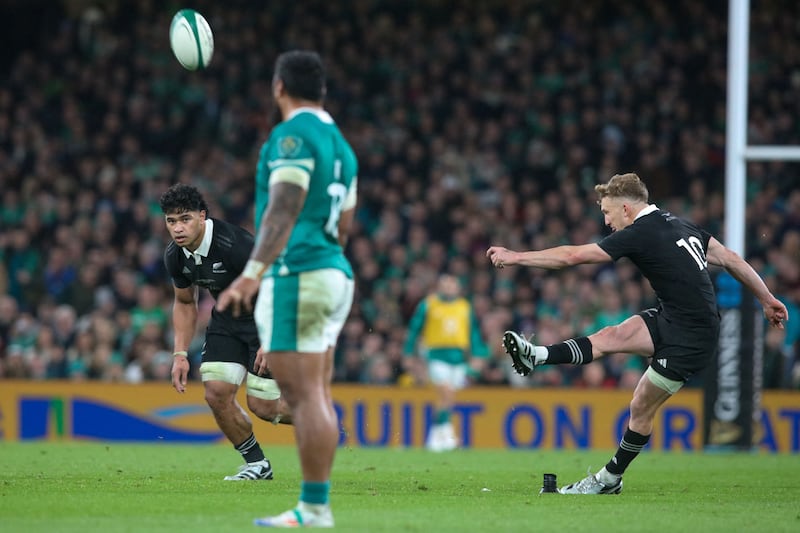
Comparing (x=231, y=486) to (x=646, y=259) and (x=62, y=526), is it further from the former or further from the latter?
(x=646, y=259)

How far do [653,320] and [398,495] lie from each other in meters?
2.18

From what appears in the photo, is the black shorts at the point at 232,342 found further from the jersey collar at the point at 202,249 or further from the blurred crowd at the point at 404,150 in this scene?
the blurred crowd at the point at 404,150

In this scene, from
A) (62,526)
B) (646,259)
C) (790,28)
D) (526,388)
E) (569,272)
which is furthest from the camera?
(790,28)

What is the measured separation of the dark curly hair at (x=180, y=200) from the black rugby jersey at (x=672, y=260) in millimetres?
2798

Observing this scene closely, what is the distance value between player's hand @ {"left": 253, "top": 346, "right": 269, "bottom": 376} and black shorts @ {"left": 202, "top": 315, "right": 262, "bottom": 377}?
157mm

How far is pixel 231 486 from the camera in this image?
Result: 8.87 metres

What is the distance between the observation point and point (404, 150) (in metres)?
21.2

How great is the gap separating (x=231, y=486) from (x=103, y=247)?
11.6m

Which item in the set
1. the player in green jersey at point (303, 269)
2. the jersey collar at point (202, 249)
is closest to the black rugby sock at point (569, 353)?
the jersey collar at point (202, 249)

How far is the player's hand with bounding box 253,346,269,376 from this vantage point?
8375 mm

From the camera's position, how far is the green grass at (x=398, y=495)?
6.97 m

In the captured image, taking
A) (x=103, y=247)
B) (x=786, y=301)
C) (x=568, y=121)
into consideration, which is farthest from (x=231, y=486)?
(x=568, y=121)

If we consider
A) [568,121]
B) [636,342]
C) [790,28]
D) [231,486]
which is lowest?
[231,486]

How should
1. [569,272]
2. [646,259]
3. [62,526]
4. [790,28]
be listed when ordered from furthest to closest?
[790,28]
[569,272]
[646,259]
[62,526]
